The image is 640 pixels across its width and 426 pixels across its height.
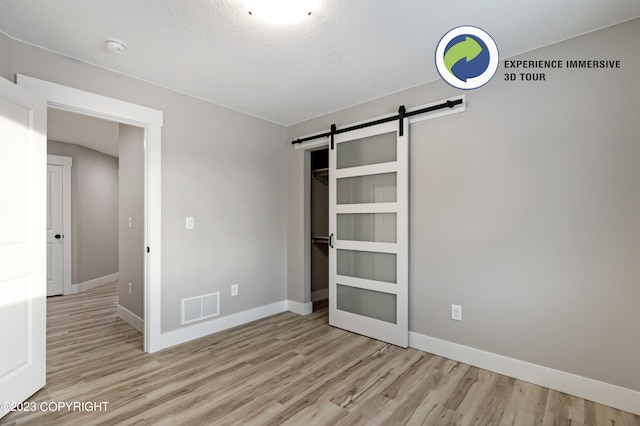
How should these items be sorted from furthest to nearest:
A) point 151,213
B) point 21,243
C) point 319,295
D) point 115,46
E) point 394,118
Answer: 1. point 319,295
2. point 394,118
3. point 151,213
4. point 115,46
5. point 21,243

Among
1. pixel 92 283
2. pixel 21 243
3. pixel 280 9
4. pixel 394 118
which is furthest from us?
pixel 92 283

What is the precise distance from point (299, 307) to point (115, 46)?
330cm

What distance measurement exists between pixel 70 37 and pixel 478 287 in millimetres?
3654

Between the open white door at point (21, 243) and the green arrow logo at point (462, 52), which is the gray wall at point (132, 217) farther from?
the green arrow logo at point (462, 52)

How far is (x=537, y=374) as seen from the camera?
228 centimetres

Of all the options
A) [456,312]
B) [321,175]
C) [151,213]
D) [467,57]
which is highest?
[467,57]

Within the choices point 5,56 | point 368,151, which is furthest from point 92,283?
point 368,151

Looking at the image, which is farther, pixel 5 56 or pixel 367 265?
pixel 367 265

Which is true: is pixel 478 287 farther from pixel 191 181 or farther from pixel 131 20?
pixel 131 20

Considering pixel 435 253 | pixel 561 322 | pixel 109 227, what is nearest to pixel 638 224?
pixel 561 322

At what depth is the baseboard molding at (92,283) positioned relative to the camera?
16.8ft

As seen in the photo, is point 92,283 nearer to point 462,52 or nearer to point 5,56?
point 5,56

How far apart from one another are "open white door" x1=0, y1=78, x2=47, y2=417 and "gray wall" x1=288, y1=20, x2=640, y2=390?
119 inches

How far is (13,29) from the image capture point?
2.03m
